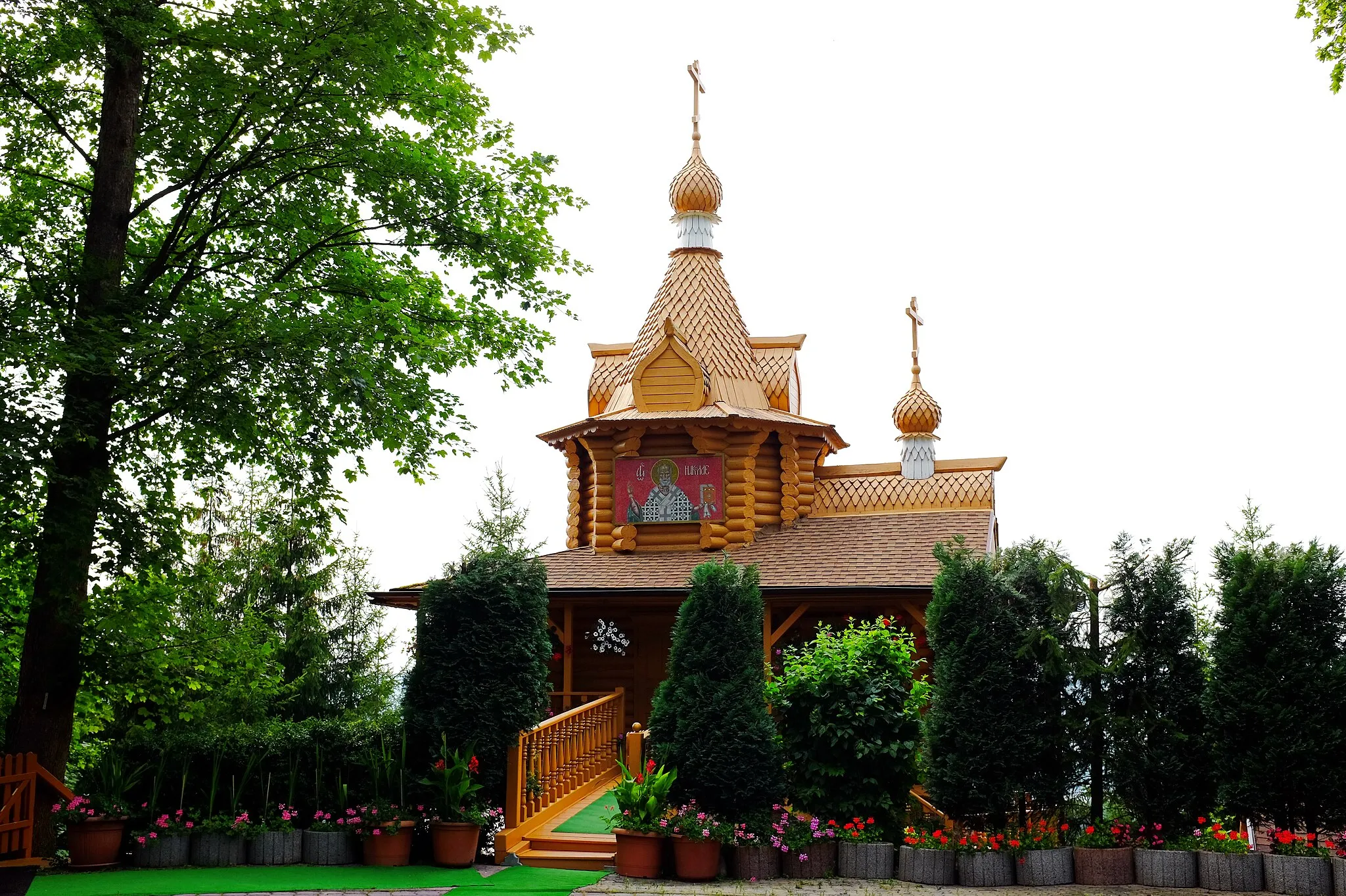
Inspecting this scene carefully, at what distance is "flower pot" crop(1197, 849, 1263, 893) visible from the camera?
888 cm

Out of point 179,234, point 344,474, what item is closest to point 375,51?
point 179,234

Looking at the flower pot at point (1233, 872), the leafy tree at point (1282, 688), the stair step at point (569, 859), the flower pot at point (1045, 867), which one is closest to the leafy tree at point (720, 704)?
the stair step at point (569, 859)

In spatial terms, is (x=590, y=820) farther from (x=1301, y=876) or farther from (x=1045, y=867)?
(x=1301, y=876)

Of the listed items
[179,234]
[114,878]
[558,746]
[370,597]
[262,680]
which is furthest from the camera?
[262,680]

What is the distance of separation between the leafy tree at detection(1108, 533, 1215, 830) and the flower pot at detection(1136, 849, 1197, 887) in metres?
0.37

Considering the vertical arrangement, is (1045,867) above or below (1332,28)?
below

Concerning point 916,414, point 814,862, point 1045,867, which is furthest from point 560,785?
point 916,414

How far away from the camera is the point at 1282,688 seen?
9.20 meters

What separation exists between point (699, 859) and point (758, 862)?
0.50 meters

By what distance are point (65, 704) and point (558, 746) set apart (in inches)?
188

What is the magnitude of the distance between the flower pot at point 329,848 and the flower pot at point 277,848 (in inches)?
2.5

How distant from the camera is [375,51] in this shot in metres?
10.9

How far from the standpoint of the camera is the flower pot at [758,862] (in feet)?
32.6

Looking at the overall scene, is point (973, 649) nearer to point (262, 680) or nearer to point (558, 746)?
point (558, 746)
